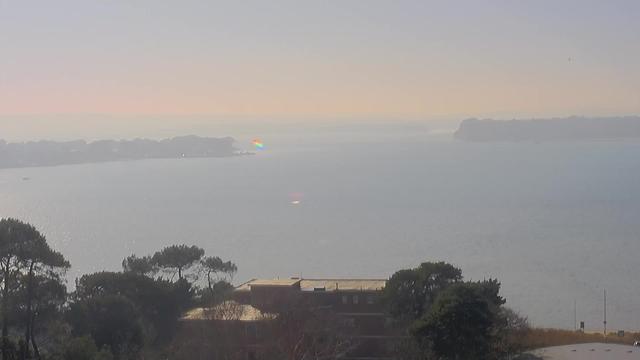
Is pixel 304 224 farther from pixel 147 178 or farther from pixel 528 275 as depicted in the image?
pixel 147 178

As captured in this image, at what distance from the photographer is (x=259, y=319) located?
29.4 ft

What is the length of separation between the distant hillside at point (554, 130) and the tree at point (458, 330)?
257 feet

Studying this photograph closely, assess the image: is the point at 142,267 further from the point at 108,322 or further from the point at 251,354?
the point at 251,354

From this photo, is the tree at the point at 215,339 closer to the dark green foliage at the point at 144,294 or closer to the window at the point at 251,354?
the window at the point at 251,354

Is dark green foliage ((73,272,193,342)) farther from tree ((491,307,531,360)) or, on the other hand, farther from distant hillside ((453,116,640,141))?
distant hillside ((453,116,640,141))

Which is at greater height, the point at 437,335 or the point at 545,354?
the point at 437,335

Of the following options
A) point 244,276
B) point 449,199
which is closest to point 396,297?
point 244,276

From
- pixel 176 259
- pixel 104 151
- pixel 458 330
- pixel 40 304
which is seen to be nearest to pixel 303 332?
pixel 458 330

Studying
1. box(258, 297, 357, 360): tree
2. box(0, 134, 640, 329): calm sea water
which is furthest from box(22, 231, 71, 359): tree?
box(0, 134, 640, 329): calm sea water

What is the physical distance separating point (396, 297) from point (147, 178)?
126 feet

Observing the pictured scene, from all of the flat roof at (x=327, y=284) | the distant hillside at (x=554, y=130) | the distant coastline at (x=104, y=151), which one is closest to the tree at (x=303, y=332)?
the flat roof at (x=327, y=284)

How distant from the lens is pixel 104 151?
183 ft

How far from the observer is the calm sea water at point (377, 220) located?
17.9 meters

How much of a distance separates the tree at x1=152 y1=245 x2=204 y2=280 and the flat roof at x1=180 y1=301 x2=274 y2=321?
1893 millimetres
